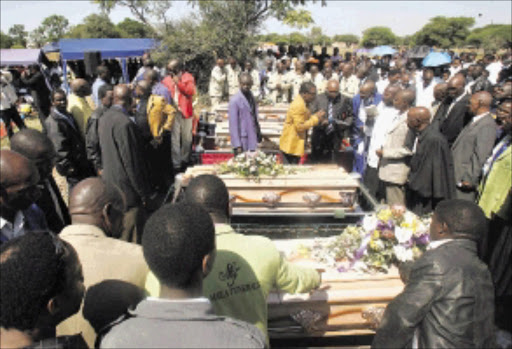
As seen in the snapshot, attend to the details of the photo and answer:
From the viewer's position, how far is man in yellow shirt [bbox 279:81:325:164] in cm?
614

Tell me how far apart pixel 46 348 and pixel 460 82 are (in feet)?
22.1

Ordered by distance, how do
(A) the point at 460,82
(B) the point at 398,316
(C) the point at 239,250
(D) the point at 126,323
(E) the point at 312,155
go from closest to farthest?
(D) the point at 126,323, (C) the point at 239,250, (B) the point at 398,316, (A) the point at 460,82, (E) the point at 312,155

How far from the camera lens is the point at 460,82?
21.0 feet

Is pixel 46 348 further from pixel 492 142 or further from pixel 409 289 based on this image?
pixel 492 142

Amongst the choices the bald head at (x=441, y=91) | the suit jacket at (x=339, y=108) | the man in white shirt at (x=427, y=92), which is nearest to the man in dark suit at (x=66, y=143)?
the suit jacket at (x=339, y=108)

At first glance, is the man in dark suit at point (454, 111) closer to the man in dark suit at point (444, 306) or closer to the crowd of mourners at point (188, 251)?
the crowd of mourners at point (188, 251)

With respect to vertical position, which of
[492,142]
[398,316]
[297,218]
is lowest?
[297,218]

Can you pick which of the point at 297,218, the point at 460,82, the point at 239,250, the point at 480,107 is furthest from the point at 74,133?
the point at 460,82

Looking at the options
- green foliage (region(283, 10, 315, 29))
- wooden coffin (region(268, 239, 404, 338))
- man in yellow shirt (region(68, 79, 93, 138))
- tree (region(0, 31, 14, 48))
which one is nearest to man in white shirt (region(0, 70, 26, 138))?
man in yellow shirt (region(68, 79, 93, 138))

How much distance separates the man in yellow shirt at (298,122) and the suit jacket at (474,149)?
1999 mm

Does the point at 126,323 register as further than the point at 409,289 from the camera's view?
No

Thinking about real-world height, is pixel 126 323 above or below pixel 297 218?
above

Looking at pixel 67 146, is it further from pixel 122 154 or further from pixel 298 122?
pixel 298 122

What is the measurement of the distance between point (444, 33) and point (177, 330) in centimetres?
8075
